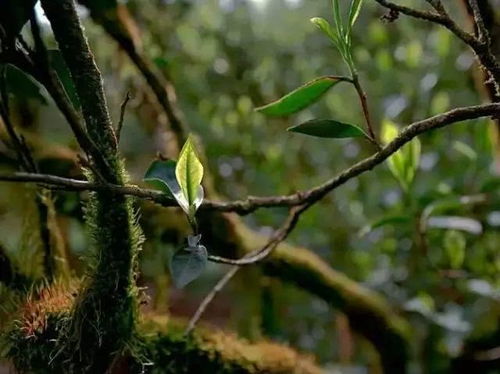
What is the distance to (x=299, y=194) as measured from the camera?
1.77 ft

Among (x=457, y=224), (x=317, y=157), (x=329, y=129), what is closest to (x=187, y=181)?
(x=329, y=129)

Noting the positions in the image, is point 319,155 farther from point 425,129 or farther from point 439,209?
point 425,129

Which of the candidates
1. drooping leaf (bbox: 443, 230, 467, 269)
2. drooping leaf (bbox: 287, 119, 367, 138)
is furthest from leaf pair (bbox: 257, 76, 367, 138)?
drooping leaf (bbox: 443, 230, 467, 269)

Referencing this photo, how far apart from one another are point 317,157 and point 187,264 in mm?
1093

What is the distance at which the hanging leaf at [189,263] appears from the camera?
407mm

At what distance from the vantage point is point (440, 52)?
52.2 inches

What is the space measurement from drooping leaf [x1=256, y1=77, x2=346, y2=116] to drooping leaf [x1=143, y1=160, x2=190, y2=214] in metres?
0.08

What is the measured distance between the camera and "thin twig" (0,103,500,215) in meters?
0.37

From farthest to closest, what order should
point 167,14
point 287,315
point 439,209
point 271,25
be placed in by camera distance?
point 271,25, point 167,14, point 287,315, point 439,209

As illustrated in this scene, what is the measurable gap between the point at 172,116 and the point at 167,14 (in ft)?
2.03

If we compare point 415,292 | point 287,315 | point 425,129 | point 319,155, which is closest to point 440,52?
point 319,155

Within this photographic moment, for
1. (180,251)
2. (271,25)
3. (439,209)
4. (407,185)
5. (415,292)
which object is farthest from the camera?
(271,25)

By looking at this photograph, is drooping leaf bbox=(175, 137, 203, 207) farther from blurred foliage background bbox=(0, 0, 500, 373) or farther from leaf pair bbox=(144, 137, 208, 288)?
blurred foliage background bbox=(0, 0, 500, 373)

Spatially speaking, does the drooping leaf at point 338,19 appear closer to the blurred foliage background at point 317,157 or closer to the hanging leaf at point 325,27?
the hanging leaf at point 325,27
